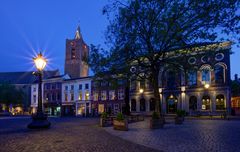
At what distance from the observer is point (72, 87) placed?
6400cm

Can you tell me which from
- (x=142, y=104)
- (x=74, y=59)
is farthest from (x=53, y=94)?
(x=142, y=104)

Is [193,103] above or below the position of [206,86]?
below

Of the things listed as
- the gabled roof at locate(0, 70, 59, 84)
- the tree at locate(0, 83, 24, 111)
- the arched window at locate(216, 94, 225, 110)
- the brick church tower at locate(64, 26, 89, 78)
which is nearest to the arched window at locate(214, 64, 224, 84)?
the arched window at locate(216, 94, 225, 110)

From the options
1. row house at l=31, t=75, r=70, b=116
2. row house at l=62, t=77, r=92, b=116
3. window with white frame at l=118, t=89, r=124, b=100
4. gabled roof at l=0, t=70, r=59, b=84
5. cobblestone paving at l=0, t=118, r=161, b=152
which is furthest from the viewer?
gabled roof at l=0, t=70, r=59, b=84

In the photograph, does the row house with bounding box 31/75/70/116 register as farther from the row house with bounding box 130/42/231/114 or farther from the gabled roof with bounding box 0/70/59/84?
the row house with bounding box 130/42/231/114

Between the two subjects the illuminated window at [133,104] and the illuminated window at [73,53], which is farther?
the illuminated window at [73,53]

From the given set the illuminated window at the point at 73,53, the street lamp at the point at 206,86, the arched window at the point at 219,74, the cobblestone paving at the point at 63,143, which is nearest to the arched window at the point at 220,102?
the street lamp at the point at 206,86

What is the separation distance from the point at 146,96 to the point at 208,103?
515 inches

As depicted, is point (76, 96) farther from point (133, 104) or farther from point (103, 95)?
point (133, 104)

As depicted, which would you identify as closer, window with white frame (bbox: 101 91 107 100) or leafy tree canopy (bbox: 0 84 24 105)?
window with white frame (bbox: 101 91 107 100)

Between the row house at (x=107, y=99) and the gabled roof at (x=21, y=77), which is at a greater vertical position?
the gabled roof at (x=21, y=77)

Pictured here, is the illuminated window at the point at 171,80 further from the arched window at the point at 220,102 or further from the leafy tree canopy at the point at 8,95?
the leafy tree canopy at the point at 8,95

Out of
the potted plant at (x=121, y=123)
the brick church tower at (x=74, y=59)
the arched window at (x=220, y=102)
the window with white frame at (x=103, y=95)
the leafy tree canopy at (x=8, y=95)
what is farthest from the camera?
the brick church tower at (x=74, y=59)

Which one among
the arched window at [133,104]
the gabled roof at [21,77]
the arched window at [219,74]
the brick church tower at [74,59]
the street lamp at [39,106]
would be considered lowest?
the arched window at [133,104]
